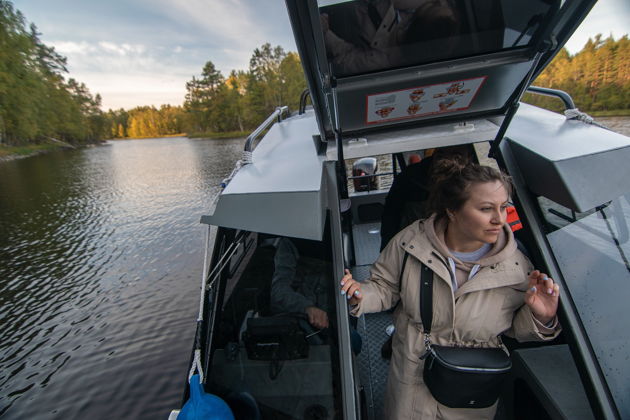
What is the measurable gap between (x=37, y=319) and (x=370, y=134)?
888 centimetres

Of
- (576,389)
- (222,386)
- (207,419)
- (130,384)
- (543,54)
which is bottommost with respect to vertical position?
(130,384)

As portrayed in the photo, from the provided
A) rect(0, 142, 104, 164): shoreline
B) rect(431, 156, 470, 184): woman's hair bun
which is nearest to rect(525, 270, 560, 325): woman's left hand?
rect(431, 156, 470, 184): woman's hair bun

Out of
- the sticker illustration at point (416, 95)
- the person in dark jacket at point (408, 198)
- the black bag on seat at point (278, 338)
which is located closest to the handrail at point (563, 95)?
the person in dark jacket at point (408, 198)

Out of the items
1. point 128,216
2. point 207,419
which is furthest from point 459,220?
point 128,216

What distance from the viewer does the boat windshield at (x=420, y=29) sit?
149cm

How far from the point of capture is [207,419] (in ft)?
5.45

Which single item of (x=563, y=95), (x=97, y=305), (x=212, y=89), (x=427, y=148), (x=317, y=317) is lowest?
(x=97, y=305)

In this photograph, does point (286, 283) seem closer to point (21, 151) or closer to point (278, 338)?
point (278, 338)

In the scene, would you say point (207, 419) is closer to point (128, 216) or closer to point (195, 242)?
point (195, 242)

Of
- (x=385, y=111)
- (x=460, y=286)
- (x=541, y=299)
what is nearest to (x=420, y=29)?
(x=385, y=111)

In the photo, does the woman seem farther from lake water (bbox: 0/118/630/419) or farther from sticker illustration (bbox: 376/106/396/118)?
lake water (bbox: 0/118/630/419)

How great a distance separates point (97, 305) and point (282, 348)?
299 inches

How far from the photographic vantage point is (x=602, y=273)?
1.82 m

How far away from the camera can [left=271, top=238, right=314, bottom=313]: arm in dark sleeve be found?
226 cm
